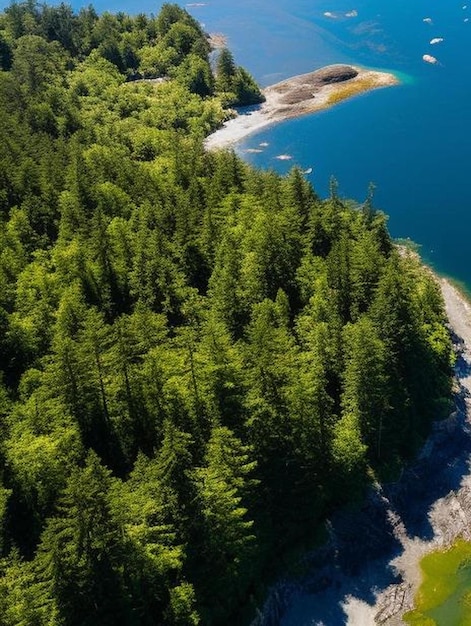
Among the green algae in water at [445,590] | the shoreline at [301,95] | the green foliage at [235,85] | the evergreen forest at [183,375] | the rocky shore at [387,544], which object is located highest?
the green foliage at [235,85]

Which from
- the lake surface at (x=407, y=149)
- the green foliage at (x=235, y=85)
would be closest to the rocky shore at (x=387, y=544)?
the lake surface at (x=407, y=149)

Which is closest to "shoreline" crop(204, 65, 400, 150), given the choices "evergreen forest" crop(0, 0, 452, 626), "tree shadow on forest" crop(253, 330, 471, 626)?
"evergreen forest" crop(0, 0, 452, 626)

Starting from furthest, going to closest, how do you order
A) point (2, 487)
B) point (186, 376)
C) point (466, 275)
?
point (466, 275) < point (186, 376) < point (2, 487)

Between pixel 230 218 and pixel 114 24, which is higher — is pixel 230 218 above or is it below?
below

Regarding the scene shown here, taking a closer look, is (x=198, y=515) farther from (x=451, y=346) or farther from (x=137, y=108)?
(x=137, y=108)

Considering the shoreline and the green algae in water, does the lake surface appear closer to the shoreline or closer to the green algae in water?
the shoreline

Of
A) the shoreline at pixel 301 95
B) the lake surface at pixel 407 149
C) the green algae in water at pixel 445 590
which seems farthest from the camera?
the shoreline at pixel 301 95

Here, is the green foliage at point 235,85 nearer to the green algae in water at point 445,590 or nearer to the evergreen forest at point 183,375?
the evergreen forest at point 183,375

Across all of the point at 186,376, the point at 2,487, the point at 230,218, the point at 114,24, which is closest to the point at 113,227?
Answer: the point at 230,218
